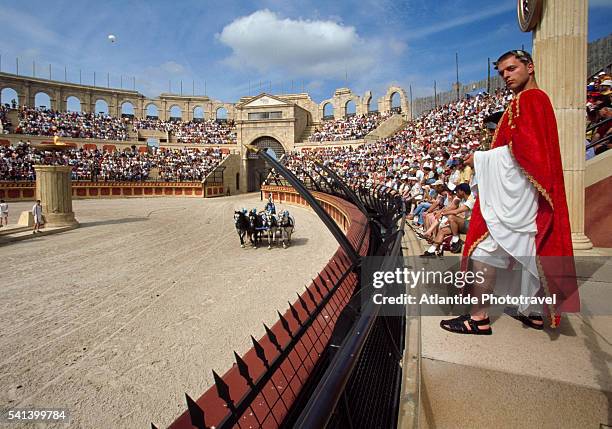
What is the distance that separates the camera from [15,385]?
3617 mm

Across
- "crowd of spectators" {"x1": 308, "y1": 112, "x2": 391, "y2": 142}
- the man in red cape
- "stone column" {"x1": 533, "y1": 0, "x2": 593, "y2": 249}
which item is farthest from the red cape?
"crowd of spectators" {"x1": 308, "y1": 112, "x2": 391, "y2": 142}

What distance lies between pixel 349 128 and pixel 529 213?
4295 centimetres

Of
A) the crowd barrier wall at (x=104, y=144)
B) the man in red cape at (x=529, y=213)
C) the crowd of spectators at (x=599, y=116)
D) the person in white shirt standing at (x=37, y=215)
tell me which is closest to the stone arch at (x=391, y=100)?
the crowd barrier wall at (x=104, y=144)

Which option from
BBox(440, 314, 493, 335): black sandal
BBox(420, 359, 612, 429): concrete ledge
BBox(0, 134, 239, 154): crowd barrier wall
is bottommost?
BBox(420, 359, 612, 429): concrete ledge

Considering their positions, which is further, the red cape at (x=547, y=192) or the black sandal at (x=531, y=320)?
the black sandal at (x=531, y=320)

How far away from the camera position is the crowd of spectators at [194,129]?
48.6m

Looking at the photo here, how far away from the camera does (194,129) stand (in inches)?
2050

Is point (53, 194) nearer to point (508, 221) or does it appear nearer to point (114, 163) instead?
point (508, 221)

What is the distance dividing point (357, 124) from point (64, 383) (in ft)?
141

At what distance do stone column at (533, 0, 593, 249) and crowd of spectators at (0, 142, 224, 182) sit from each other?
3576 centimetres

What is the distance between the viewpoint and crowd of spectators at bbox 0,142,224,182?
3109cm

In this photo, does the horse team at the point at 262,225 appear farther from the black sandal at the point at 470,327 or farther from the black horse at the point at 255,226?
the black sandal at the point at 470,327

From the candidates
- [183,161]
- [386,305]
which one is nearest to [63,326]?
[386,305]

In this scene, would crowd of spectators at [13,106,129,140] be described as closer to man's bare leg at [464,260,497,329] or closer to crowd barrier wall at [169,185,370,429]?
crowd barrier wall at [169,185,370,429]
